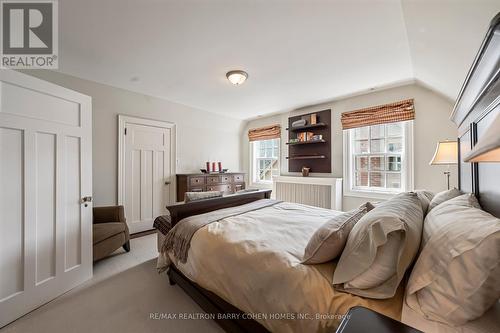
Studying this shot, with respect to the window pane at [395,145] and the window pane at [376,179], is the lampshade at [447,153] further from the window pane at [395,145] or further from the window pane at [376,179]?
the window pane at [376,179]

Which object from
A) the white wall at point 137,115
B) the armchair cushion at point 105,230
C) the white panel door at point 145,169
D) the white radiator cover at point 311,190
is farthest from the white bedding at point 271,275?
the white wall at point 137,115

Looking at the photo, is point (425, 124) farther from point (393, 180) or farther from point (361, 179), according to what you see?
point (361, 179)

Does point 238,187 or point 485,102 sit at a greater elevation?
point 485,102

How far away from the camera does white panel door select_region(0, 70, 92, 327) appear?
159 centimetres

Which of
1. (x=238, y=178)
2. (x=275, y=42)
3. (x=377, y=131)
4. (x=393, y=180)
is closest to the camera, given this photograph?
(x=275, y=42)

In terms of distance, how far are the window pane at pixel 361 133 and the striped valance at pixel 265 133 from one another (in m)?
1.65

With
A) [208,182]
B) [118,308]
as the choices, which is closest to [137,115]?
[208,182]

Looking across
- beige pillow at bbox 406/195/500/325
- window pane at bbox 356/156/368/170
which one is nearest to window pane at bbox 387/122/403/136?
window pane at bbox 356/156/368/170

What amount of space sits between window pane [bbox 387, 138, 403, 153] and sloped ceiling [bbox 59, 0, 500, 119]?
2.96ft

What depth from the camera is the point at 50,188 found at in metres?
1.84

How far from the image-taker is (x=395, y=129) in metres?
3.30

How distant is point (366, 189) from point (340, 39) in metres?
2.57

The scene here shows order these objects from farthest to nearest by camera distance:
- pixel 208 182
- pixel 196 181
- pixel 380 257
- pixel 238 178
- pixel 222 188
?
pixel 238 178, pixel 222 188, pixel 208 182, pixel 196 181, pixel 380 257

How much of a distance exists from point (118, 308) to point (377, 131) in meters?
4.21
